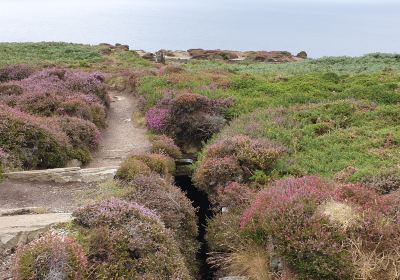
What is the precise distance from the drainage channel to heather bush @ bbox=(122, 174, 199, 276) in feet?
1.82

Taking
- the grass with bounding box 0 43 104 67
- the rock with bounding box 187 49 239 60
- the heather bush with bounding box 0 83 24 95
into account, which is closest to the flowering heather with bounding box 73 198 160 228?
the heather bush with bounding box 0 83 24 95

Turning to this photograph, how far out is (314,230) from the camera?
31.5ft

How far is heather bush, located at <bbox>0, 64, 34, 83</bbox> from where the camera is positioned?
30.8 meters

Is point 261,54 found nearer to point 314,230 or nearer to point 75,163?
point 75,163

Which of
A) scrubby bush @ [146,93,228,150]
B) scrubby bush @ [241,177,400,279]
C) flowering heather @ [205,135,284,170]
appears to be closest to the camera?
scrubby bush @ [241,177,400,279]

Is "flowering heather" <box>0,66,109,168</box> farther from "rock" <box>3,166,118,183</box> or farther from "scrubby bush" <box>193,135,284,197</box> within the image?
"scrubby bush" <box>193,135,284,197</box>

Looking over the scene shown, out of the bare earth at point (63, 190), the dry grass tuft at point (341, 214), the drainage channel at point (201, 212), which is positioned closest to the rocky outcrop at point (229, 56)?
the bare earth at point (63, 190)

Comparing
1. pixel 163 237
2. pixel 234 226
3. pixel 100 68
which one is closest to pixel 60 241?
pixel 163 237

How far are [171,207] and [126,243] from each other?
3422 mm

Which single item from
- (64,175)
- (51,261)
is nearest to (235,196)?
(64,175)

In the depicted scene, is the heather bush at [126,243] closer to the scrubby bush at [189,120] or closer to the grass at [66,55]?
the scrubby bush at [189,120]

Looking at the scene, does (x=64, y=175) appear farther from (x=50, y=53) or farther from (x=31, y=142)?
(x=50, y=53)

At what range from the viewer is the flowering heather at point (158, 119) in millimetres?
22938

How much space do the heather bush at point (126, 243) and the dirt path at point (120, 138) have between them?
8011mm
